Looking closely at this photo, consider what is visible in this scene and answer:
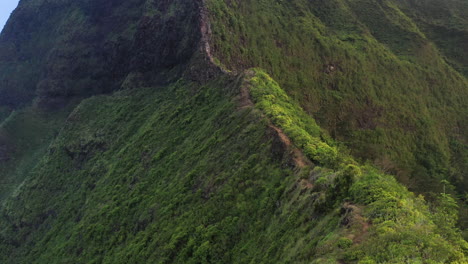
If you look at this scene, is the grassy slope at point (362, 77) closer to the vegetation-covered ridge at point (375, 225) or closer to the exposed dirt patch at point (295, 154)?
the exposed dirt patch at point (295, 154)

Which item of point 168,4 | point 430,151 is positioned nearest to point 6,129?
point 168,4

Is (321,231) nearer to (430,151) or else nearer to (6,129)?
(430,151)

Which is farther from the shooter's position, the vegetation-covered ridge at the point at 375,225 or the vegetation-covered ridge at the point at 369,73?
the vegetation-covered ridge at the point at 369,73

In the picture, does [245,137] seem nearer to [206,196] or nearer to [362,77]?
[206,196]

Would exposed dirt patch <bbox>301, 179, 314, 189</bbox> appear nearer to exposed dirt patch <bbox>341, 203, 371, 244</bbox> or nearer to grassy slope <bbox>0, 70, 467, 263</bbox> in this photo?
grassy slope <bbox>0, 70, 467, 263</bbox>

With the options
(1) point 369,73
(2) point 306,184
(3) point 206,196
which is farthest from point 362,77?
(2) point 306,184

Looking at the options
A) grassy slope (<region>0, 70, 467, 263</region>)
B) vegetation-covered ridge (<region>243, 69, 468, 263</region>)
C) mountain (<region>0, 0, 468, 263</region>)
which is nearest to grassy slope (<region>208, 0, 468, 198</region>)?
mountain (<region>0, 0, 468, 263</region>)

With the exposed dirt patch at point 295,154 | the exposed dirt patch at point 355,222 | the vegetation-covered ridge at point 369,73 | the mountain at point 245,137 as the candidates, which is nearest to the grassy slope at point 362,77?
the vegetation-covered ridge at point 369,73

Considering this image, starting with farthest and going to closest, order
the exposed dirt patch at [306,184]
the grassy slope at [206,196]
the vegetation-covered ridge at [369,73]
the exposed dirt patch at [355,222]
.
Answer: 1. the vegetation-covered ridge at [369,73]
2. the exposed dirt patch at [306,184]
3. the grassy slope at [206,196]
4. the exposed dirt patch at [355,222]
